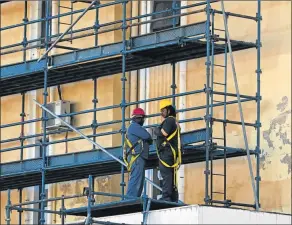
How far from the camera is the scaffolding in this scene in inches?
1137

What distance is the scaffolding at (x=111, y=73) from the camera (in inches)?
1137

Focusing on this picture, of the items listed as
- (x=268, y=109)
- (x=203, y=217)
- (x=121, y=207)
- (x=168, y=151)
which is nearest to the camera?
(x=203, y=217)

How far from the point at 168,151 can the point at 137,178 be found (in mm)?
772

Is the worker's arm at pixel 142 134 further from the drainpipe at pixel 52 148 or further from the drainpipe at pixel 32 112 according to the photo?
the drainpipe at pixel 32 112

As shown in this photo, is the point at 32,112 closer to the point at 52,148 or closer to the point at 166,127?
the point at 52,148

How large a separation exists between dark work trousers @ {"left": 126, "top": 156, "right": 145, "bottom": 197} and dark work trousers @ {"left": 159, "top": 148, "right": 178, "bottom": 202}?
1.32 ft

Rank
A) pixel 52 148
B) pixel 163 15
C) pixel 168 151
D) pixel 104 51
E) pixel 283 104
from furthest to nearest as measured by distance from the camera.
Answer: pixel 52 148 < pixel 163 15 < pixel 104 51 < pixel 283 104 < pixel 168 151

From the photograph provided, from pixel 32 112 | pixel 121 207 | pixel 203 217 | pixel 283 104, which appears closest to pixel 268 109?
pixel 283 104

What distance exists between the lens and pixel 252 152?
29688 mm

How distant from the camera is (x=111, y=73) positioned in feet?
108

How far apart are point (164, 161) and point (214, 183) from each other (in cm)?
281

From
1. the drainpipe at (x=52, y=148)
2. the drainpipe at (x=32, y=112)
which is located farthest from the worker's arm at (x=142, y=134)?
the drainpipe at (x=32, y=112)

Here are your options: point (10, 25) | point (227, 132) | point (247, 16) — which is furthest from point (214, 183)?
point (10, 25)

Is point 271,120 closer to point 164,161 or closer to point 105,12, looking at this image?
A: point 164,161
